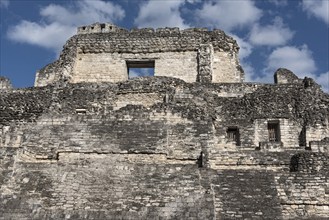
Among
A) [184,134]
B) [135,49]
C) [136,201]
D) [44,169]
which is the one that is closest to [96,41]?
[135,49]

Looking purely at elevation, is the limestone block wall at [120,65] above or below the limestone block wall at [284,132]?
above

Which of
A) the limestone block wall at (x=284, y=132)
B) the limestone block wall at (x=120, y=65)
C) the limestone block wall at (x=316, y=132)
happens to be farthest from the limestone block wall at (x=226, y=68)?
the limestone block wall at (x=316, y=132)

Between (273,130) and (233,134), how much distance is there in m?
1.98

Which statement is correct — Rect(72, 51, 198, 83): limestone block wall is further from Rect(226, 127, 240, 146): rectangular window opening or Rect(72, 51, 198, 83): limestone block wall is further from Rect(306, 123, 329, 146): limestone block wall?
Rect(306, 123, 329, 146): limestone block wall

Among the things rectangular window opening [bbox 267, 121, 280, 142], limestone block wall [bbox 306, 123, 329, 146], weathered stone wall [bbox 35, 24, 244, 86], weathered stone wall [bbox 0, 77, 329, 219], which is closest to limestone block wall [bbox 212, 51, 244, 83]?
weathered stone wall [bbox 35, 24, 244, 86]

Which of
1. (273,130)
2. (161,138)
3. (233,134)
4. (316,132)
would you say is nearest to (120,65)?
(233,134)

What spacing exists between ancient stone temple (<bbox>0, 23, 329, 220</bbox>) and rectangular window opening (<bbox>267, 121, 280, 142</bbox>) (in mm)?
40

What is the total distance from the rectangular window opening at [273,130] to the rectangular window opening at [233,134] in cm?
155

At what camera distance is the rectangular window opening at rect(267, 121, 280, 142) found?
17.4 m

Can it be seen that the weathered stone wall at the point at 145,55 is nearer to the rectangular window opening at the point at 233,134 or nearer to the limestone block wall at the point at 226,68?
the limestone block wall at the point at 226,68

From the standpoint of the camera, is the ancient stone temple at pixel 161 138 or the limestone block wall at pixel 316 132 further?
the limestone block wall at pixel 316 132

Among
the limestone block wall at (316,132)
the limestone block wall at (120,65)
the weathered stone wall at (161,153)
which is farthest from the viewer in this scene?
the limestone block wall at (120,65)

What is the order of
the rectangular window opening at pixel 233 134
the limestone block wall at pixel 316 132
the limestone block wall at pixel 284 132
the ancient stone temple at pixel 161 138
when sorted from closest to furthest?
the ancient stone temple at pixel 161 138 → the rectangular window opening at pixel 233 134 → the limestone block wall at pixel 316 132 → the limestone block wall at pixel 284 132

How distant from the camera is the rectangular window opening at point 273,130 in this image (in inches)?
685
